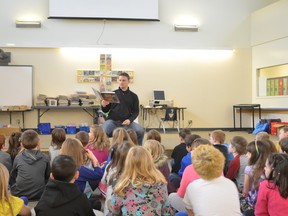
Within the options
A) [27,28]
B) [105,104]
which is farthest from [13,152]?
[27,28]

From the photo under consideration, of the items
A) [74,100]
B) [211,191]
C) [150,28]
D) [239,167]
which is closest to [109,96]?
[239,167]

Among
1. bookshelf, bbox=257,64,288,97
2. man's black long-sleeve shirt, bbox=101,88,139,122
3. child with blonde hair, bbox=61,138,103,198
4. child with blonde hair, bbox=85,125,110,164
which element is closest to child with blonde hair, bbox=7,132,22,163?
child with blonde hair, bbox=85,125,110,164

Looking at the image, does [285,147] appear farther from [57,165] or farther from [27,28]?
[27,28]

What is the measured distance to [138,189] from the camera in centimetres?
219

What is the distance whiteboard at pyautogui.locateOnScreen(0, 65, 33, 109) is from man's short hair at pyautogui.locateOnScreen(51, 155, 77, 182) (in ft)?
24.5

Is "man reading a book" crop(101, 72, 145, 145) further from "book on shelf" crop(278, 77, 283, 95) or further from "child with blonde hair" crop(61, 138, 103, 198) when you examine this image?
"book on shelf" crop(278, 77, 283, 95)

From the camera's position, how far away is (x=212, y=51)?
10.1 meters

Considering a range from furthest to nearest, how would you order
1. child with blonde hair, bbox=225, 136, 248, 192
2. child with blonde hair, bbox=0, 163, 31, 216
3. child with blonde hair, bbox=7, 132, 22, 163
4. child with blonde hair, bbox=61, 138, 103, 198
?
child with blonde hair, bbox=7, 132, 22, 163 → child with blonde hair, bbox=225, 136, 248, 192 → child with blonde hair, bbox=61, 138, 103, 198 → child with blonde hair, bbox=0, 163, 31, 216

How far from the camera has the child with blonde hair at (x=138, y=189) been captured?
2191mm

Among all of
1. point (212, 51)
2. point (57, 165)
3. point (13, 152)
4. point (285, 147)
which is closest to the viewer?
point (57, 165)

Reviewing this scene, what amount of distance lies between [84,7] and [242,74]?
15.4ft

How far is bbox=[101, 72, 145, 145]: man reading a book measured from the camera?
5145 mm

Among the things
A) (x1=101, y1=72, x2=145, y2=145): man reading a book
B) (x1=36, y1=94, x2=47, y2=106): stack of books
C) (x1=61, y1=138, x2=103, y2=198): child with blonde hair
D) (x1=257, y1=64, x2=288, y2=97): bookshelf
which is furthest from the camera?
(x1=257, y1=64, x2=288, y2=97): bookshelf

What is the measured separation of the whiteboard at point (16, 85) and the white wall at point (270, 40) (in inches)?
239
